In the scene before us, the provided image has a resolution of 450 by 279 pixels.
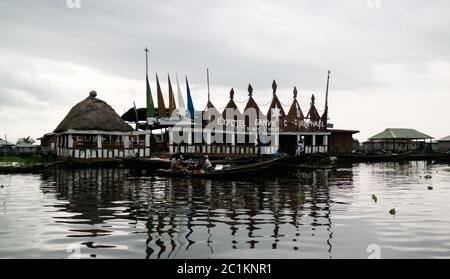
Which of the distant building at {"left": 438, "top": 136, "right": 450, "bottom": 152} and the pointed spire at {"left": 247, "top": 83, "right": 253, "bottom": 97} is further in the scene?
the distant building at {"left": 438, "top": 136, "right": 450, "bottom": 152}

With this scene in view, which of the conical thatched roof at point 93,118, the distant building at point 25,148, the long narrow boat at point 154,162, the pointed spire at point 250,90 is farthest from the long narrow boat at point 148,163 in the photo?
the distant building at point 25,148

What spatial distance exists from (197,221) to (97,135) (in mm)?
29546

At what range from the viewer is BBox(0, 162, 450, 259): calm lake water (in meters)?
9.14

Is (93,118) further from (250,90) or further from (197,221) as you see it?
(197,221)

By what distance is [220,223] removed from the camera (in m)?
12.1

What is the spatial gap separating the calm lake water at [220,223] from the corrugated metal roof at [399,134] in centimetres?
4339

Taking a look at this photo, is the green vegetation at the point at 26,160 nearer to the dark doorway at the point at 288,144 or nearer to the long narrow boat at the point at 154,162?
the long narrow boat at the point at 154,162

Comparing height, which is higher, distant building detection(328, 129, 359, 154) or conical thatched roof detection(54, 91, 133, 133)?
conical thatched roof detection(54, 91, 133, 133)

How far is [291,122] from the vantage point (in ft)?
153

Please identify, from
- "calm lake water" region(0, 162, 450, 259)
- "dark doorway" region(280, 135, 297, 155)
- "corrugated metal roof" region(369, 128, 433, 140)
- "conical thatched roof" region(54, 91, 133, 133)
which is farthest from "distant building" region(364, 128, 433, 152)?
"calm lake water" region(0, 162, 450, 259)

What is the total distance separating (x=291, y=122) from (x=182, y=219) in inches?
1390

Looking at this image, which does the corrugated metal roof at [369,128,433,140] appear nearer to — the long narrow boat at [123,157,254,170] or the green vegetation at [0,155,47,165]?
the long narrow boat at [123,157,254,170]
